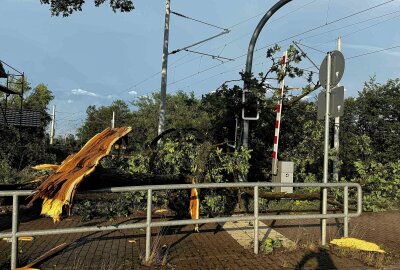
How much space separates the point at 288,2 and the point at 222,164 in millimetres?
4457

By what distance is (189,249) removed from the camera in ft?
21.7

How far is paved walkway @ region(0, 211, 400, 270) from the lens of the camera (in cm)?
584

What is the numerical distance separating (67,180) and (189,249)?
231 centimetres

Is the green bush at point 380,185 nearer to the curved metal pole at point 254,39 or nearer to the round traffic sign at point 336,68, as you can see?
the curved metal pole at point 254,39

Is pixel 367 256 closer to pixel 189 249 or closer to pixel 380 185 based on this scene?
pixel 189 249

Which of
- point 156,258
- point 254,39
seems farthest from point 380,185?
point 156,258

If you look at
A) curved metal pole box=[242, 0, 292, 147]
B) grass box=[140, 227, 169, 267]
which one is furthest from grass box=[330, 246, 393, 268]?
curved metal pole box=[242, 0, 292, 147]

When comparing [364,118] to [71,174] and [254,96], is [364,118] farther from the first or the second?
[71,174]

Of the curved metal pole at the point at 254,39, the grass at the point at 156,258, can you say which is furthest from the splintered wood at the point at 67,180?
the curved metal pole at the point at 254,39

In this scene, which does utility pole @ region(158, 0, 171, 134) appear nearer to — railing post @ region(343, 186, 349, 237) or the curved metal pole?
the curved metal pole

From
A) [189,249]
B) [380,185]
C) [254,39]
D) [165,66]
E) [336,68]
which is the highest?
[165,66]

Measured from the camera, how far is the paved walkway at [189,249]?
5844 millimetres

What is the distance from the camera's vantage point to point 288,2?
10734 millimetres

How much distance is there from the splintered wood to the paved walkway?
90 cm
